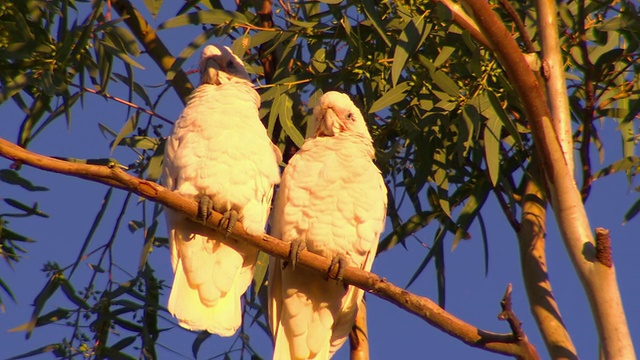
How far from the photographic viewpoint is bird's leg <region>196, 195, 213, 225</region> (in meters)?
2.79

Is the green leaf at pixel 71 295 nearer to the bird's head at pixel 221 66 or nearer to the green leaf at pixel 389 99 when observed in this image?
the bird's head at pixel 221 66

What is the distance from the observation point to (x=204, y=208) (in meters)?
2.83

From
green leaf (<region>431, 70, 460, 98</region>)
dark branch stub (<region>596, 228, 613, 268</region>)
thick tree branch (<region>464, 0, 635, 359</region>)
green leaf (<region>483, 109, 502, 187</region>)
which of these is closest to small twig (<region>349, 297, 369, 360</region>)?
green leaf (<region>483, 109, 502, 187</region>)

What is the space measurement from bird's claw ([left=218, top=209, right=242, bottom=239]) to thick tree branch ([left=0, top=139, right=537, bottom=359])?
0.46 ft

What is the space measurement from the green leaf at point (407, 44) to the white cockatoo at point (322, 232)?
0.40 metres

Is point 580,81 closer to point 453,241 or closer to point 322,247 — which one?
point 453,241

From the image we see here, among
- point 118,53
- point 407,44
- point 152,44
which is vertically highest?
point 152,44

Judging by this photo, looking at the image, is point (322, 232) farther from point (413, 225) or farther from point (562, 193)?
point (562, 193)

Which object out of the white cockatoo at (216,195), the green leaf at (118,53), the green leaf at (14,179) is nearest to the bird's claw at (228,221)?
the white cockatoo at (216,195)

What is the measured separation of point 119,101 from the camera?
136 inches

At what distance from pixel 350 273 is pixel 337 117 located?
30.1 inches

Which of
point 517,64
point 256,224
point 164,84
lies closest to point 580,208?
point 517,64

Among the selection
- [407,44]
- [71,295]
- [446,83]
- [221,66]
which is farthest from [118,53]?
[446,83]

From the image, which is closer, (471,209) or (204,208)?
(204,208)
